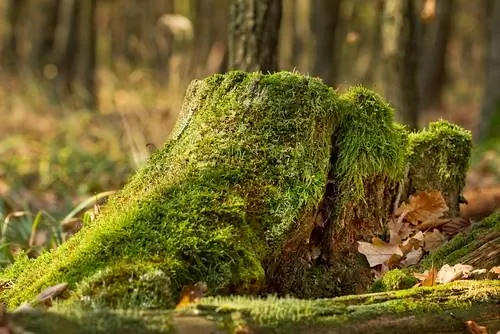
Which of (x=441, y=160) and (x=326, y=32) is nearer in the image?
(x=441, y=160)

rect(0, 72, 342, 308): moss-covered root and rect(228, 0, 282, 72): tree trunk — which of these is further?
rect(228, 0, 282, 72): tree trunk

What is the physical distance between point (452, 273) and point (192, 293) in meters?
1.19

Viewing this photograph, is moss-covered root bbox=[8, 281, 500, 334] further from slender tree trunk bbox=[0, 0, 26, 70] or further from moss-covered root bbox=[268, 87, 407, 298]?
slender tree trunk bbox=[0, 0, 26, 70]

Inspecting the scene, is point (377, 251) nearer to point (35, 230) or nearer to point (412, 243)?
point (412, 243)

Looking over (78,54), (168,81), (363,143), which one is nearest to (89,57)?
(168,81)

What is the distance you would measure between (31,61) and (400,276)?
1649 cm

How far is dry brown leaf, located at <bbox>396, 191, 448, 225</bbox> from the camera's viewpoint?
14.7 ft

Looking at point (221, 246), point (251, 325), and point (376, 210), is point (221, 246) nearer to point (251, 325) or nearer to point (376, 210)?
point (251, 325)

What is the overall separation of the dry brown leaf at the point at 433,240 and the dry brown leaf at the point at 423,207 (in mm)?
88

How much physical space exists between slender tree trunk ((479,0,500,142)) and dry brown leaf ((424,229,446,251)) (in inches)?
289

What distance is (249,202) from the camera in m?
3.58

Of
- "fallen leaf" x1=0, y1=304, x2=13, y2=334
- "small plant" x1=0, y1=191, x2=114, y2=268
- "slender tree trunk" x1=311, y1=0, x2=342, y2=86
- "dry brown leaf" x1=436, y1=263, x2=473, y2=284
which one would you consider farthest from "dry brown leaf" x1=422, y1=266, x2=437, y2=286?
"slender tree trunk" x1=311, y1=0, x2=342, y2=86

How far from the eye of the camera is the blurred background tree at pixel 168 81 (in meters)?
7.73

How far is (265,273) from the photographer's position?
359 centimetres
